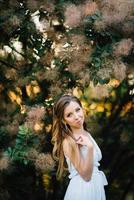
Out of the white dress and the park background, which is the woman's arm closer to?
→ the white dress

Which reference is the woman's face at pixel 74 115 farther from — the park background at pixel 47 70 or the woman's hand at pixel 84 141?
the park background at pixel 47 70

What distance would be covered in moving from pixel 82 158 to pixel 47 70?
142 centimetres

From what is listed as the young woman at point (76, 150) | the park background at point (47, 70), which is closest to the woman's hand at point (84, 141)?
the young woman at point (76, 150)

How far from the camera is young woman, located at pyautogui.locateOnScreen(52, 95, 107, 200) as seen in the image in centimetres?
259

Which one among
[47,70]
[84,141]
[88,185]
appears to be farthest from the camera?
[47,70]

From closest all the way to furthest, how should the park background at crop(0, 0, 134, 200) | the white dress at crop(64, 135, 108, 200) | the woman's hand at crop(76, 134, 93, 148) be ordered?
the woman's hand at crop(76, 134, 93, 148) < the white dress at crop(64, 135, 108, 200) < the park background at crop(0, 0, 134, 200)

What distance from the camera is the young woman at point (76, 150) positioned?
259cm

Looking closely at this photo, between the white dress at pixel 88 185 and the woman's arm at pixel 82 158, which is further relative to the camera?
the white dress at pixel 88 185

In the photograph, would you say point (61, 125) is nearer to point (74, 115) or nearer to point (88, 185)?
point (74, 115)

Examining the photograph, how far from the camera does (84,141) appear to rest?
254 centimetres

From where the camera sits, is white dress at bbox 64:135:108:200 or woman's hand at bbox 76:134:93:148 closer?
woman's hand at bbox 76:134:93:148

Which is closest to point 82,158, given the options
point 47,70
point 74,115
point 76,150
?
point 76,150

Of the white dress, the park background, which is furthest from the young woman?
the park background

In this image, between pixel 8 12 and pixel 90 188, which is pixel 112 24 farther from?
pixel 90 188
